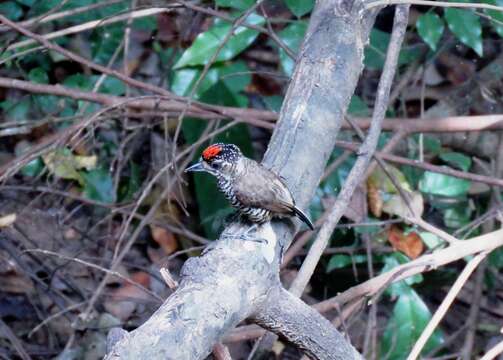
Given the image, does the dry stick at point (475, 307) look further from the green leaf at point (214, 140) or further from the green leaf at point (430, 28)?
the green leaf at point (214, 140)

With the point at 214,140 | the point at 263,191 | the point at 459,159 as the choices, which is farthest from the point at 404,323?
the point at 263,191

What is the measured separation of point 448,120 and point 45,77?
252cm

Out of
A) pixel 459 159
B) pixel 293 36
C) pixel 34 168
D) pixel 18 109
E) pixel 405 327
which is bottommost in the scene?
pixel 405 327

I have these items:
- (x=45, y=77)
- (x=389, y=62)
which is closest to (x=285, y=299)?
(x=389, y=62)

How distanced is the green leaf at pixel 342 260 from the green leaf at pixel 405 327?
329mm

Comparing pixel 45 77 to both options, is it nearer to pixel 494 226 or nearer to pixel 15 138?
pixel 15 138

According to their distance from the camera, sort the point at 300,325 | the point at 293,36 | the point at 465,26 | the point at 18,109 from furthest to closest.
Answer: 1. the point at 18,109
2. the point at 293,36
3. the point at 465,26
4. the point at 300,325

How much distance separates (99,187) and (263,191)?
228 cm

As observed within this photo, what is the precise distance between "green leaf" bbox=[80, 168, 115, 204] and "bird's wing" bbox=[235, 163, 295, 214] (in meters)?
1.96

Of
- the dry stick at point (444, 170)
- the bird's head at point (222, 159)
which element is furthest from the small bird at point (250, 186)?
the dry stick at point (444, 170)

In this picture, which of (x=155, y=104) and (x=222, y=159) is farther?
(x=155, y=104)

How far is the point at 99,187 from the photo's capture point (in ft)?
17.5

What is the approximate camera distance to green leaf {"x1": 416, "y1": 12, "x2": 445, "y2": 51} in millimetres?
4641

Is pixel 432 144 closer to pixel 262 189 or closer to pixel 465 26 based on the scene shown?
pixel 465 26
